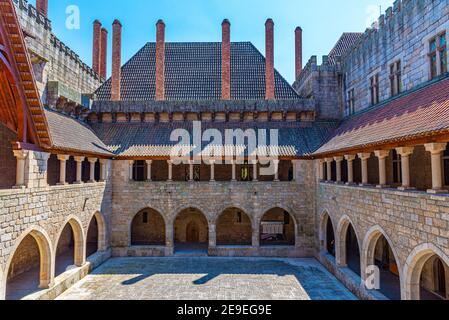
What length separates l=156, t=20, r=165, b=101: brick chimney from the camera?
17.9 meters

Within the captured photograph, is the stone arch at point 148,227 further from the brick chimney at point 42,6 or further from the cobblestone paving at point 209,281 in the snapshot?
the brick chimney at point 42,6

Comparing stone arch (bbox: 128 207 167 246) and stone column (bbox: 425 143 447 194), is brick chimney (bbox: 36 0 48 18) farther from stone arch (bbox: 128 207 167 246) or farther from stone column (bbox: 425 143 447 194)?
stone column (bbox: 425 143 447 194)

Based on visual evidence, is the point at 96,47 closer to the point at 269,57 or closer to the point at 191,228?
the point at 269,57

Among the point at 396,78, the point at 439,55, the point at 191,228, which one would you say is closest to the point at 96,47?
the point at 191,228

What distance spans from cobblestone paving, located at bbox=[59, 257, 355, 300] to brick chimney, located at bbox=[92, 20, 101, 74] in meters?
14.0

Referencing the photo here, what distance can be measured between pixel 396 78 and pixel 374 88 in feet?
5.57

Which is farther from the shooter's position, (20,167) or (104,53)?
(104,53)

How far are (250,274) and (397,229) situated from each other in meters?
6.54

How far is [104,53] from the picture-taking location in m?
22.2

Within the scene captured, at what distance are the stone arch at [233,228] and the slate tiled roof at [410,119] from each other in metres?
7.49

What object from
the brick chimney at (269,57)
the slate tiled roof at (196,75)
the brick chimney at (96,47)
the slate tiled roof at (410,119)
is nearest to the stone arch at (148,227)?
the slate tiled roof at (196,75)

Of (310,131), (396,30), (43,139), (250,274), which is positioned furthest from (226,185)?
(396,30)

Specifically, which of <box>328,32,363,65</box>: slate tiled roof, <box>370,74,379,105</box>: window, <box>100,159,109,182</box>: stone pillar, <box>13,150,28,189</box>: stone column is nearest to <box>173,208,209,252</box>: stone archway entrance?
<box>100,159,109,182</box>: stone pillar

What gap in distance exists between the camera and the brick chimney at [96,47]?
20.5m
